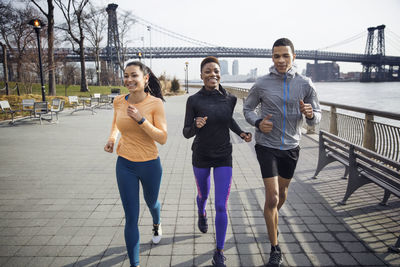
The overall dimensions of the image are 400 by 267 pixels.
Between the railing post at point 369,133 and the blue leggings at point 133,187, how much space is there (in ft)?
14.5

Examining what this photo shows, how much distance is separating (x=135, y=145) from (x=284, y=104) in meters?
1.44

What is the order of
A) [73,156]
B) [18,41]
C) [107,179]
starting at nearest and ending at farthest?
[107,179] < [73,156] < [18,41]

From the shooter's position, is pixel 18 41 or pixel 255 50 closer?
pixel 18 41

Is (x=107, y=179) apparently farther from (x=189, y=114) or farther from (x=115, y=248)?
(x=189, y=114)

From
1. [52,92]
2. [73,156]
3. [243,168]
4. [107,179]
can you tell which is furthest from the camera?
[52,92]

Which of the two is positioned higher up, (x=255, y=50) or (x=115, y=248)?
(x=255, y=50)

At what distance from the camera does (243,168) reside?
5555 millimetres

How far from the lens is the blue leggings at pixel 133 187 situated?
234 cm

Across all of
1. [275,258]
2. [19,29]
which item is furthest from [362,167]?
[19,29]

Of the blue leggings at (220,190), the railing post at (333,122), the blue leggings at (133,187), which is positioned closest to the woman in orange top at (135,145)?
the blue leggings at (133,187)

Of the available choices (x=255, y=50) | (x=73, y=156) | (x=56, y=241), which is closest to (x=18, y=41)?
(x=73, y=156)

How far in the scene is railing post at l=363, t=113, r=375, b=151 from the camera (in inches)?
202

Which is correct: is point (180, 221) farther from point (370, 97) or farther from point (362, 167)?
point (370, 97)

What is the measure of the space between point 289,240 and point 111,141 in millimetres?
2119
